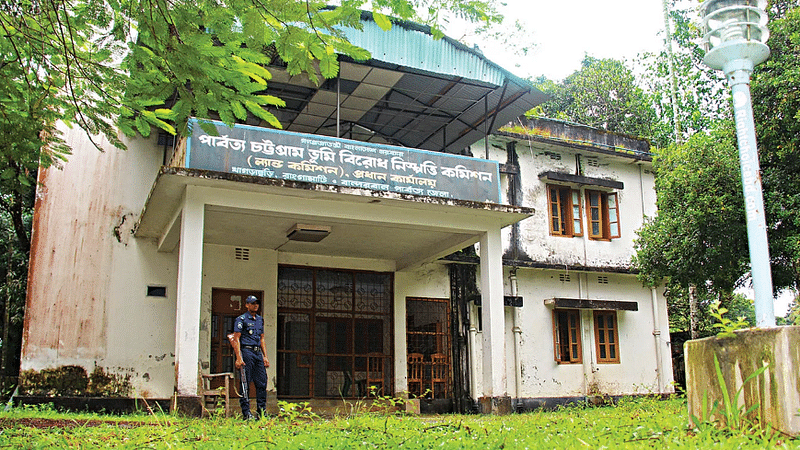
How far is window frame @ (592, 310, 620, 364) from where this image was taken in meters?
14.4

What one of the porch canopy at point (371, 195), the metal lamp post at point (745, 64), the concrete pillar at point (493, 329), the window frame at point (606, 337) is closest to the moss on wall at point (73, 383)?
the porch canopy at point (371, 195)

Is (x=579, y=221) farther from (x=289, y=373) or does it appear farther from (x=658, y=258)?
(x=289, y=373)

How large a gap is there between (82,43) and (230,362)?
6885mm

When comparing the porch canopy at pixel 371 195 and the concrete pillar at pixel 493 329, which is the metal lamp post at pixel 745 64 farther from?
the concrete pillar at pixel 493 329

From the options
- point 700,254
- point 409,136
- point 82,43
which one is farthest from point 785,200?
point 82,43

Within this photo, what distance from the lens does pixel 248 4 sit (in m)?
4.57

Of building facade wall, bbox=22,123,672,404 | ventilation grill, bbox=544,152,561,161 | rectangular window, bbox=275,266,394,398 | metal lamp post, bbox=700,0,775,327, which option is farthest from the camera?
ventilation grill, bbox=544,152,561,161

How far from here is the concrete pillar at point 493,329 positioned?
1003 centimetres

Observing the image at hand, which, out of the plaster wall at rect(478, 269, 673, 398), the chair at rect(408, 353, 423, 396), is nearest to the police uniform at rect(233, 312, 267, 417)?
the chair at rect(408, 353, 423, 396)

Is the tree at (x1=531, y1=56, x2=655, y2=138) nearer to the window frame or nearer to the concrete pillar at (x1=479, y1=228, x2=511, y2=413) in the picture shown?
the window frame

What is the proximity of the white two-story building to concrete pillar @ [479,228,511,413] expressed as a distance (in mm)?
32

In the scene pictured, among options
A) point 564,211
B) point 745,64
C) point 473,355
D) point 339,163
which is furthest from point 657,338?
point 745,64

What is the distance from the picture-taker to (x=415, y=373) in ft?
42.3

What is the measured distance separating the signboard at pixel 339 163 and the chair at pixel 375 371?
3.88 meters
